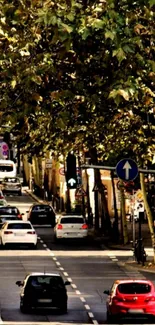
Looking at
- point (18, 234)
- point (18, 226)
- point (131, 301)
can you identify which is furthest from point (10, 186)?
point (131, 301)

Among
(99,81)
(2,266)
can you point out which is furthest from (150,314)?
(2,266)

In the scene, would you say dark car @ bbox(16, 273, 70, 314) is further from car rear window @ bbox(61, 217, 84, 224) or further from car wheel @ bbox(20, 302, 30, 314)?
car rear window @ bbox(61, 217, 84, 224)

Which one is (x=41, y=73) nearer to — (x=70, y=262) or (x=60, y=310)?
(x=60, y=310)

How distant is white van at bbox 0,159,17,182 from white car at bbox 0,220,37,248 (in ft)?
171

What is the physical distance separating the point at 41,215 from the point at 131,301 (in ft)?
152

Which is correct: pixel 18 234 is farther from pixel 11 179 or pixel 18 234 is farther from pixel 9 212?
pixel 11 179

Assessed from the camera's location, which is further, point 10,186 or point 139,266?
point 10,186

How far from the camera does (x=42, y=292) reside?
36250 millimetres

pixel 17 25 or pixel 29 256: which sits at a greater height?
pixel 17 25

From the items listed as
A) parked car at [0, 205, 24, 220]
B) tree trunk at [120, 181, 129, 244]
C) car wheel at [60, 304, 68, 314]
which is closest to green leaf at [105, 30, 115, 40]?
car wheel at [60, 304, 68, 314]

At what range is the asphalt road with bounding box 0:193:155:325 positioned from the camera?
118 feet

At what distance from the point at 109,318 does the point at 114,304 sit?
22.9 inches

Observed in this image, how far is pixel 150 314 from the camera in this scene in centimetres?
3397

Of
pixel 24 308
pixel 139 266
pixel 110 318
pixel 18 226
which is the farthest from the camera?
pixel 18 226
